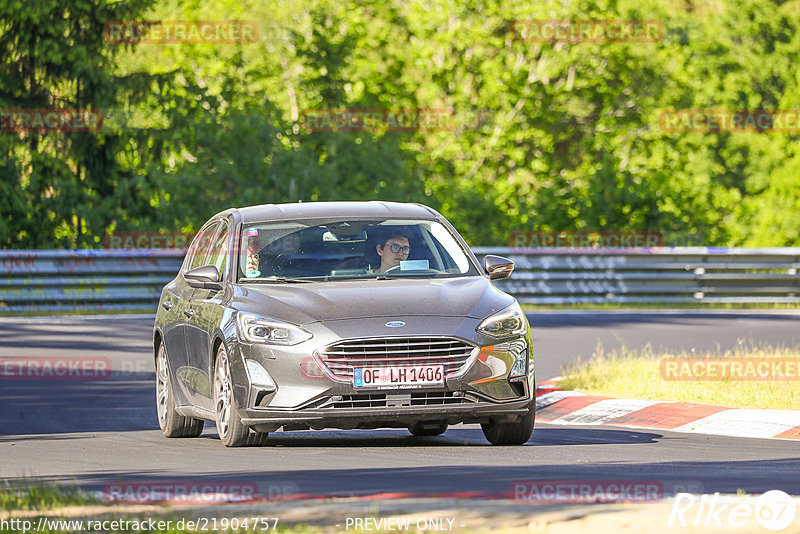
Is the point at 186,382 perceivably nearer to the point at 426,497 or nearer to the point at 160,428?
the point at 160,428

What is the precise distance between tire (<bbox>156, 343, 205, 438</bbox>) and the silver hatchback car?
0.63ft

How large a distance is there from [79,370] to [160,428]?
485cm

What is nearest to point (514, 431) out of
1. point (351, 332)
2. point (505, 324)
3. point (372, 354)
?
point (505, 324)

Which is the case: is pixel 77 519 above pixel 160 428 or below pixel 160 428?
above

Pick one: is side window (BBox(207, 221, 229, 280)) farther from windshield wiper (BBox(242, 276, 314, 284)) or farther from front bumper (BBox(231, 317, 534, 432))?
front bumper (BBox(231, 317, 534, 432))

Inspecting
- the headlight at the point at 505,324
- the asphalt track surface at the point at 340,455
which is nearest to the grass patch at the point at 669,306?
the asphalt track surface at the point at 340,455

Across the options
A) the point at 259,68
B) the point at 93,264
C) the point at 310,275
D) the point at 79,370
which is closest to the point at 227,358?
the point at 310,275

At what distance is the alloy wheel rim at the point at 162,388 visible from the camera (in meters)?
11.7

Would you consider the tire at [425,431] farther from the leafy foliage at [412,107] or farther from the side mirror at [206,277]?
the leafy foliage at [412,107]

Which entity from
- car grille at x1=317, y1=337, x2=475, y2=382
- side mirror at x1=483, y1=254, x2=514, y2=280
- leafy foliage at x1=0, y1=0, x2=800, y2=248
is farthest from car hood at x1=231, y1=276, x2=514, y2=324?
leafy foliage at x1=0, y1=0, x2=800, y2=248

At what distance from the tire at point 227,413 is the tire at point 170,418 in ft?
3.69

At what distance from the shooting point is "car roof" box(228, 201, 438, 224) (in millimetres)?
11055

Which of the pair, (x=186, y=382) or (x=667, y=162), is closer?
(x=186, y=382)

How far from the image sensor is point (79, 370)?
1675 cm
